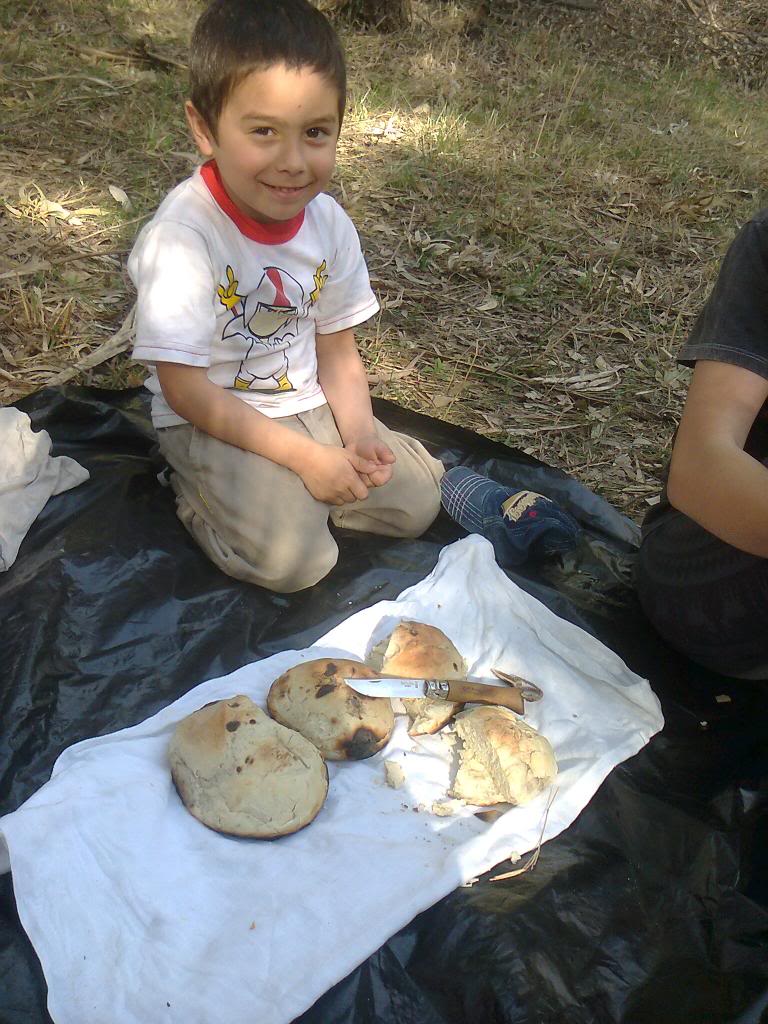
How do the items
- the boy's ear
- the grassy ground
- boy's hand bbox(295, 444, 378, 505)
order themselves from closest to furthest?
1. the boy's ear
2. boy's hand bbox(295, 444, 378, 505)
3. the grassy ground

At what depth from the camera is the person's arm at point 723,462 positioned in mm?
1514

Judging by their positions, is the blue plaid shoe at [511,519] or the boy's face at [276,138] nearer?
the boy's face at [276,138]

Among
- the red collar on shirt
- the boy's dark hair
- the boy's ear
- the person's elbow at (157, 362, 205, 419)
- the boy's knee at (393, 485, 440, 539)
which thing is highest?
the boy's dark hair

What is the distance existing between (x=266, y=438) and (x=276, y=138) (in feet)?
2.01

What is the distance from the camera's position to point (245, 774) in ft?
4.49

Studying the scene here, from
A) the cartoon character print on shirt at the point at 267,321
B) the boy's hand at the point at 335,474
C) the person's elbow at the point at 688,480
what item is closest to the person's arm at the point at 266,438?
the boy's hand at the point at 335,474

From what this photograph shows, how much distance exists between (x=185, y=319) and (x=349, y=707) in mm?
836

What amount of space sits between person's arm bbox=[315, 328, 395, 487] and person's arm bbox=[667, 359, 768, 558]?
0.77 meters

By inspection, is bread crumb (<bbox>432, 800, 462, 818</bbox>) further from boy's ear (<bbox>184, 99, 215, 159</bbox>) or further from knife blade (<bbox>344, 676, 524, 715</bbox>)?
boy's ear (<bbox>184, 99, 215, 159</bbox>)

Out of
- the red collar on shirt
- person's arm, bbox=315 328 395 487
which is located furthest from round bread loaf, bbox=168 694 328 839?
the red collar on shirt

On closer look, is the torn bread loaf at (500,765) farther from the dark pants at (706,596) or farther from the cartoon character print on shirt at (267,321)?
the cartoon character print on shirt at (267,321)

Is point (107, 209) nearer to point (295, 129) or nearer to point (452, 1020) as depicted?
point (295, 129)

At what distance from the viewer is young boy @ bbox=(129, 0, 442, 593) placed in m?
1.60

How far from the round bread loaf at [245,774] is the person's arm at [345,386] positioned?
0.85 m
